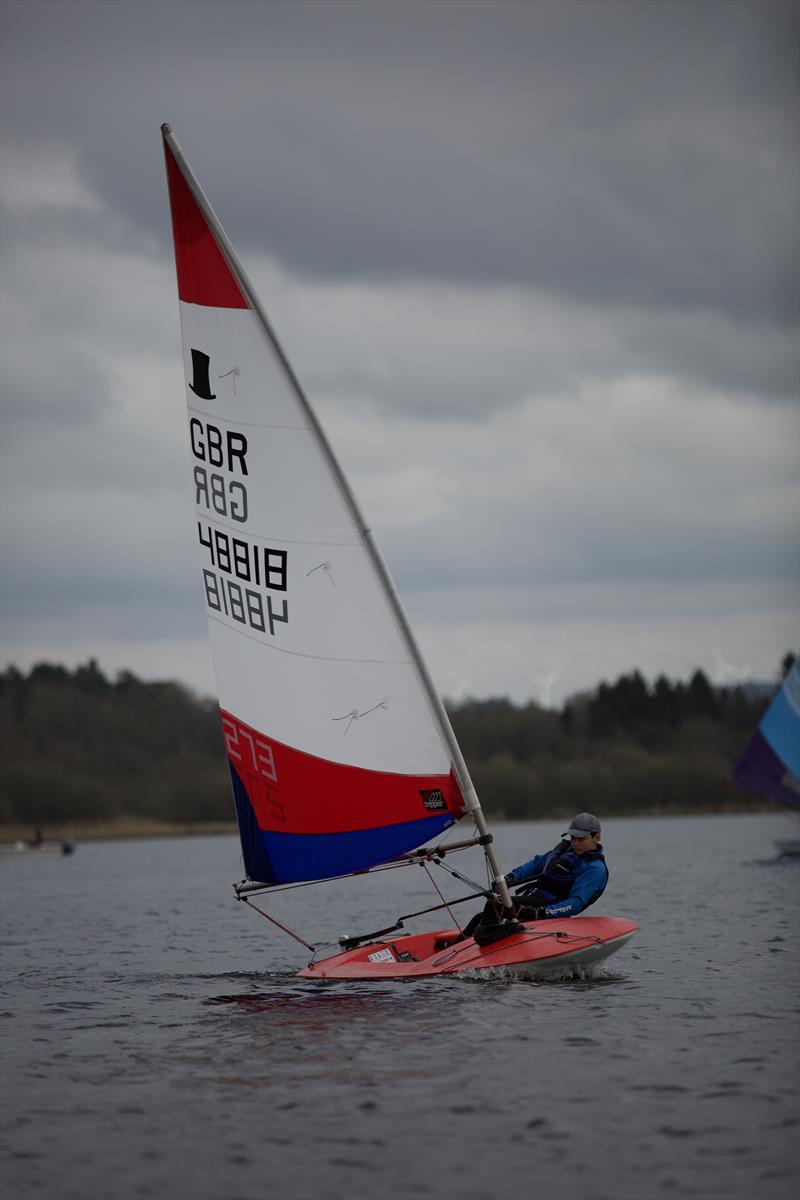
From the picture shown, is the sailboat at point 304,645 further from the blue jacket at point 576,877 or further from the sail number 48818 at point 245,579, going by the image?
the blue jacket at point 576,877

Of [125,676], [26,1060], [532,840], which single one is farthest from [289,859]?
[125,676]

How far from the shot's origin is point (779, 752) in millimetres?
39844

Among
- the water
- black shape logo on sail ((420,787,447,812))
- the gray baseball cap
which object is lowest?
the water

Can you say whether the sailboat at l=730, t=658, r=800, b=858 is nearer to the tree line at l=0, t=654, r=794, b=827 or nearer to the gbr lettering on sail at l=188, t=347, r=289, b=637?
the gbr lettering on sail at l=188, t=347, r=289, b=637

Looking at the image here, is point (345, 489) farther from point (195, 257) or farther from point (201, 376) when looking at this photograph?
point (195, 257)

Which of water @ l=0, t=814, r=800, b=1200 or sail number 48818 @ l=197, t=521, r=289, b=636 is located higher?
sail number 48818 @ l=197, t=521, r=289, b=636

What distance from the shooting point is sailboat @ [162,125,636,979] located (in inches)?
588

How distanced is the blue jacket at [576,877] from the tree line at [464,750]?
2753 inches

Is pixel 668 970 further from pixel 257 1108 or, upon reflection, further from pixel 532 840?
pixel 532 840

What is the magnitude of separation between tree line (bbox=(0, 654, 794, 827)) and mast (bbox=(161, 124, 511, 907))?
234 ft

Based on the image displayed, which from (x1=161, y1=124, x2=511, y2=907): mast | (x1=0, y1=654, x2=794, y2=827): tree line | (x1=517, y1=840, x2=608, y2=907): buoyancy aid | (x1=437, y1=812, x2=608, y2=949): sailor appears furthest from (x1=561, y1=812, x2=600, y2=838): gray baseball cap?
(x1=0, y1=654, x2=794, y2=827): tree line

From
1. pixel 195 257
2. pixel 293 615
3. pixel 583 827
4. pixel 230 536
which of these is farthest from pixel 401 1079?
pixel 195 257

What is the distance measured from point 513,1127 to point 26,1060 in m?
4.97

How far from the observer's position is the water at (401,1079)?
8680 mm
